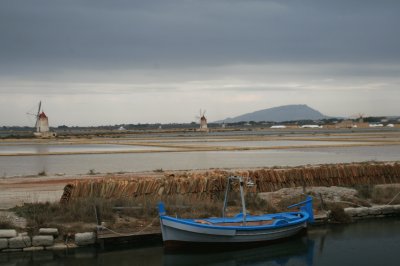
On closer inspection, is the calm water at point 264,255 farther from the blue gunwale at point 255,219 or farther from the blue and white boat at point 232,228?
the blue gunwale at point 255,219

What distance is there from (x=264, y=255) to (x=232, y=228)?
127 cm

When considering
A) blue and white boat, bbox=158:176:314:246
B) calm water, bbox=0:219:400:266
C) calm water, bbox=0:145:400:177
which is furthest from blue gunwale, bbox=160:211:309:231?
calm water, bbox=0:145:400:177

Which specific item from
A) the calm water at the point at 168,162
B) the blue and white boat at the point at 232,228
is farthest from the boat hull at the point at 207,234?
the calm water at the point at 168,162

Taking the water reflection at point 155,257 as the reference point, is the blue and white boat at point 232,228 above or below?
above

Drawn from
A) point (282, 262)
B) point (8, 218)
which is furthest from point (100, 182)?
point (282, 262)

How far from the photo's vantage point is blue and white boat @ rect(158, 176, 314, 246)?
40.7 feet

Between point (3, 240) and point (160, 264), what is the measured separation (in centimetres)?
379

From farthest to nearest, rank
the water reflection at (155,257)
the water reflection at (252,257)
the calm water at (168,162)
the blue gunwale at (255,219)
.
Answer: the calm water at (168,162) < the water reflection at (252,257) < the water reflection at (155,257) < the blue gunwale at (255,219)

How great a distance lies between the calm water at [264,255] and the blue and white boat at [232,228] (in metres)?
0.36

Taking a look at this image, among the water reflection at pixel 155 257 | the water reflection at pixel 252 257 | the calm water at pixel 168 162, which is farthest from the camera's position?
the calm water at pixel 168 162

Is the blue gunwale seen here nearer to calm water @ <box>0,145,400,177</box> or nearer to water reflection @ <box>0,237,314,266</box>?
water reflection @ <box>0,237,314,266</box>

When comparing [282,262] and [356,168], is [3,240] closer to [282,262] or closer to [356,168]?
[282,262]

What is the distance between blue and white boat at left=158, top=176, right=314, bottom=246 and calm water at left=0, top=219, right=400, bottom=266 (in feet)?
1.18

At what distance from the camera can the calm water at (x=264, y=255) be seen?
12.5 meters
